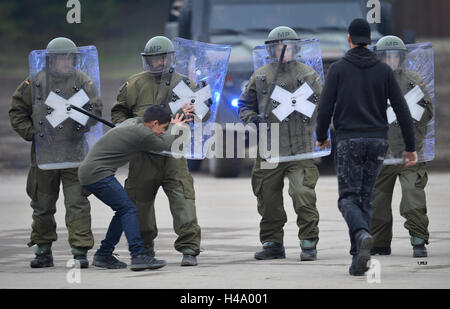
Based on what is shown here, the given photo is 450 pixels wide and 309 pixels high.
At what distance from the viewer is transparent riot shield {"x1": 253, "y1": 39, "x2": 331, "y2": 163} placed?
10117mm

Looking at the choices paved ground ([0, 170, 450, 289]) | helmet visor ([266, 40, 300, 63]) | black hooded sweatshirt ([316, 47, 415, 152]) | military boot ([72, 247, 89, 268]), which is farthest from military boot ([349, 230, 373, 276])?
military boot ([72, 247, 89, 268])

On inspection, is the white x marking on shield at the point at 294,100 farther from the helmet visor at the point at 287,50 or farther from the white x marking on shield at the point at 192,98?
the white x marking on shield at the point at 192,98

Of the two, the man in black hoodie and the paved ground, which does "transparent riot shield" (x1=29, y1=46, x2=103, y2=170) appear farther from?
the man in black hoodie

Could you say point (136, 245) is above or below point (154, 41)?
below

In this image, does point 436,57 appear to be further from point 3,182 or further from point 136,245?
point 136,245

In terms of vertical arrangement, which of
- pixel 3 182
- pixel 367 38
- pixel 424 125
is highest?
pixel 367 38

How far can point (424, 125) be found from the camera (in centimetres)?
1028

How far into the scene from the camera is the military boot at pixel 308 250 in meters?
9.78

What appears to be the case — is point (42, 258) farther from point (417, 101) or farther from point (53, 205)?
point (417, 101)

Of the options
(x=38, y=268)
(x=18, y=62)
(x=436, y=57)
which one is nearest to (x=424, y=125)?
(x=38, y=268)

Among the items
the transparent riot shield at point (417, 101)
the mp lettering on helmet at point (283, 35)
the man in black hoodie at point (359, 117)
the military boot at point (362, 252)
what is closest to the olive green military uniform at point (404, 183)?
the transparent riot shield at point (417, 101)

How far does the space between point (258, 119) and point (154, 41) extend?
42.4 inches

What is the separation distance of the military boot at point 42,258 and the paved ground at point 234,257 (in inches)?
3.8
